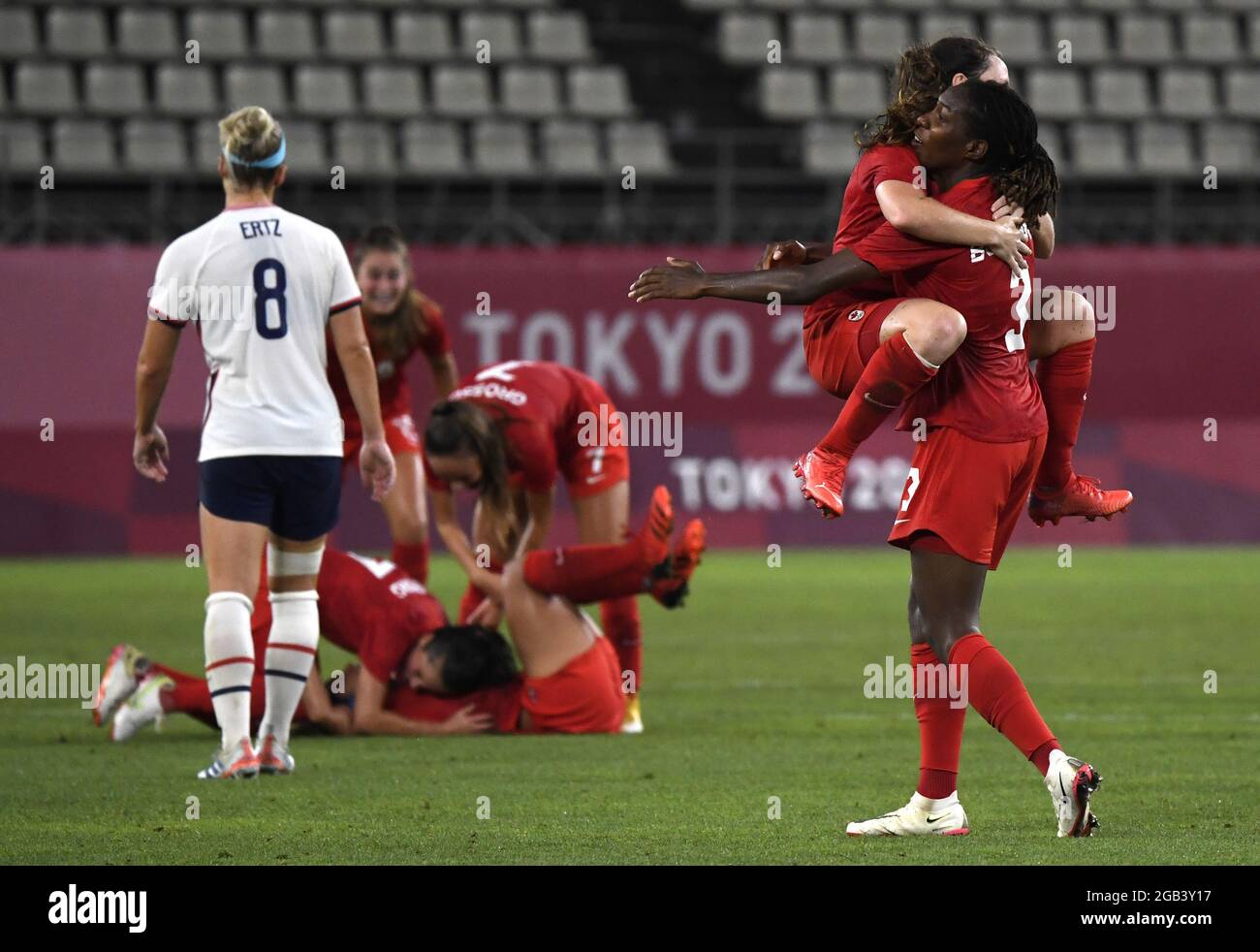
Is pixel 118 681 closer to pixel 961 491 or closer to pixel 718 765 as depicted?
pixel 718 765

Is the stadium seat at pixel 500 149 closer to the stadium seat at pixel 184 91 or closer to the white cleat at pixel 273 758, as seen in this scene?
the stadium seat at pixel 184 91

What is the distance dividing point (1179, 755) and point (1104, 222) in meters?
13.1

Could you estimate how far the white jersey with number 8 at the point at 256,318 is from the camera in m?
6.59

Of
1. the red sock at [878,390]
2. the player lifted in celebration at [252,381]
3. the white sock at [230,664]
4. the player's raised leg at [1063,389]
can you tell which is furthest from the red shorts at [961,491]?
the white sock at [230,664]

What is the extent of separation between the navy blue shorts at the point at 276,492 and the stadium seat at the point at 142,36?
43.8 ft

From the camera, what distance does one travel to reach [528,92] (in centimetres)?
2000

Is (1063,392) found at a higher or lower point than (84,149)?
lower

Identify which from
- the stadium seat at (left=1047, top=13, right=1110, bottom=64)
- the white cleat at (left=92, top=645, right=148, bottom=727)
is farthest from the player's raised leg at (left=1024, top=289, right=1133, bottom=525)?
the stadium seat at (left=1047, top=13, right=1110, bottom=64)

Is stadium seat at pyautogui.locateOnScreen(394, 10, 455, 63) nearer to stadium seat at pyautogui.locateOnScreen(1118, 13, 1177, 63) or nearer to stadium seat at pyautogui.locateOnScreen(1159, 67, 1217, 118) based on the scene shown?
stadium seat at pyautogui.locateOnScreen(1118, 13, 1177, 63)

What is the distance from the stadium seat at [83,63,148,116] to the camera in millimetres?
18750

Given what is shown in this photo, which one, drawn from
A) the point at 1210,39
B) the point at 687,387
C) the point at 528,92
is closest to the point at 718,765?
the point at 687,387

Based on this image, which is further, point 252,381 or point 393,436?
point 393,436

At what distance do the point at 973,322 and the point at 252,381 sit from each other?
8.05 ft
